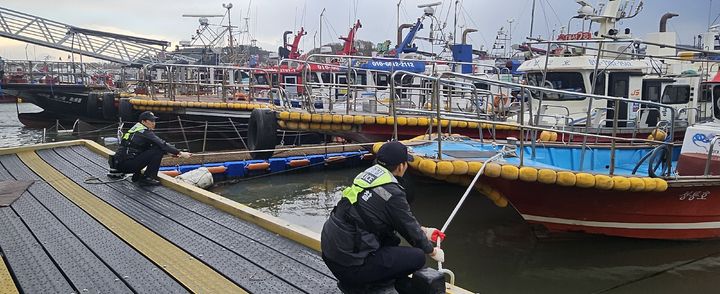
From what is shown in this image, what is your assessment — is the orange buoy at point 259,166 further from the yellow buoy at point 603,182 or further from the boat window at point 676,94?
the boat window at point 676,94

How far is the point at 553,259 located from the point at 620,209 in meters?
0.97

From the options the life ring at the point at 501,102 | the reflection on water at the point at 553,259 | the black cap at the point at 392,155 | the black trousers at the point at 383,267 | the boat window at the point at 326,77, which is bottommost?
the reflection on water at the point at 553,259

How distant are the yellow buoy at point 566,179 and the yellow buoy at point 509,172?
1.42ft

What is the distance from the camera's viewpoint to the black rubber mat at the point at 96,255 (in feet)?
12.4

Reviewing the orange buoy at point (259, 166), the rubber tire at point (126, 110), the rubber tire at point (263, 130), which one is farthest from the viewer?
the rubber tire at point (126, 110)

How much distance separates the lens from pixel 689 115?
9430 mm

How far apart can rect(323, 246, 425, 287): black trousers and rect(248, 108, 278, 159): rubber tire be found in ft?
23.3

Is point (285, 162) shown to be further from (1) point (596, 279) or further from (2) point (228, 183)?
(1) point (596, 279)

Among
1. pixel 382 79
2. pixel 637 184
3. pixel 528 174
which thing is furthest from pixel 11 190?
pixel 382 79

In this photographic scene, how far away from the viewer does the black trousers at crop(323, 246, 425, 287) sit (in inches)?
126

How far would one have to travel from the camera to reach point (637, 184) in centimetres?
565

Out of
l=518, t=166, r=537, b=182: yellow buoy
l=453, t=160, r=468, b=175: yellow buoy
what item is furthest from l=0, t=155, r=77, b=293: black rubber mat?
l=518, t=166, r=537, b=182: yellow buoy

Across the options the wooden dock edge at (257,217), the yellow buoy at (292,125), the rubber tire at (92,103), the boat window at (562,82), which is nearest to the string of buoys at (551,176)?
the wooden dock edge at (257,217)

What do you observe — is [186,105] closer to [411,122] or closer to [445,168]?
[411,122]
